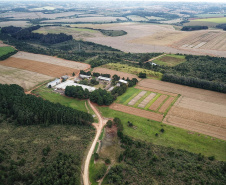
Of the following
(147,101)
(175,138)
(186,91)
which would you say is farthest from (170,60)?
(175,138)

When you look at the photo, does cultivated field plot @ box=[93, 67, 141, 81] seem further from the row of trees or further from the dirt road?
the row of trees

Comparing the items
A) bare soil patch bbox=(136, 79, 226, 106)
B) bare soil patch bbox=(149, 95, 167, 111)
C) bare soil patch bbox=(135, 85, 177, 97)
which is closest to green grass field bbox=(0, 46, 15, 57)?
bare soil patch bbox=(135, 85, 177, 97)

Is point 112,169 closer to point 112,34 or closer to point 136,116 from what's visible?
point 136,116

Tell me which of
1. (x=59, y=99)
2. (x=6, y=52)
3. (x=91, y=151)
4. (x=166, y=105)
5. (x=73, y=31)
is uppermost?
(x=73, y=31)

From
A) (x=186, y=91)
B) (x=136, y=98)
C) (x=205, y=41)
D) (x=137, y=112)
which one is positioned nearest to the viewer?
(x=137, y=112)

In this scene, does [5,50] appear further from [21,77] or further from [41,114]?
[41,114]

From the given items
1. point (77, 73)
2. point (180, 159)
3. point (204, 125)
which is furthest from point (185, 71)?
point (180, 159)
